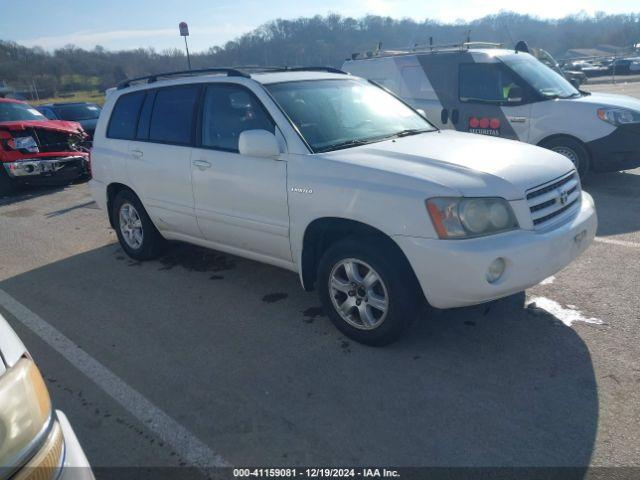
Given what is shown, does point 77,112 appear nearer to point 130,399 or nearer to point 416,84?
point 416,84

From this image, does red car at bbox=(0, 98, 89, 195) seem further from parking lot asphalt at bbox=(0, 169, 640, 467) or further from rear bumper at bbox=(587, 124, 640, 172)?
rear bumper at bbox=(587, 124, 640, 172)

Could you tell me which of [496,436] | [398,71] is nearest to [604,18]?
[398,71]

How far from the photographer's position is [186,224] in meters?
4.91

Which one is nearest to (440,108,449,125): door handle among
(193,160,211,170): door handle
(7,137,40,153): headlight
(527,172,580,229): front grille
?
(527,172,580,229): front grille

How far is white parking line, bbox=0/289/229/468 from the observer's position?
8.93 feet

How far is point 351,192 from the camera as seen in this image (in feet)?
11.3

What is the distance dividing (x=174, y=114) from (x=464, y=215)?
2.98 meters

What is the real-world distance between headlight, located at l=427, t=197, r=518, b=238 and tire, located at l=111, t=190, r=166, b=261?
11.0ft

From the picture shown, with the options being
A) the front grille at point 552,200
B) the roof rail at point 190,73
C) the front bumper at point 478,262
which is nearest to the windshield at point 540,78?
the front grille at point 552,200

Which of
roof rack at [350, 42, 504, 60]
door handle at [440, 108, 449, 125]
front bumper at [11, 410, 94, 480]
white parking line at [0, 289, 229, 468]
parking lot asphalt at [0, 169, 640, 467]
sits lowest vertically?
parking lot asphalt at [0, 169, 640, 467]

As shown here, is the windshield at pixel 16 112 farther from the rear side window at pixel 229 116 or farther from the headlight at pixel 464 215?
the headlight at pixel 464 215

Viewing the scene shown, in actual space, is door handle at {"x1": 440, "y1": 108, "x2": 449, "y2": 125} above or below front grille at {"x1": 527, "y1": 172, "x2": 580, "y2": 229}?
above

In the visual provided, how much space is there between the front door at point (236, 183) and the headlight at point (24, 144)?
6838mm

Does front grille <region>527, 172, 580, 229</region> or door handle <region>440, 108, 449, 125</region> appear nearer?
front grille <region>527, 172, 580, 229</region>
